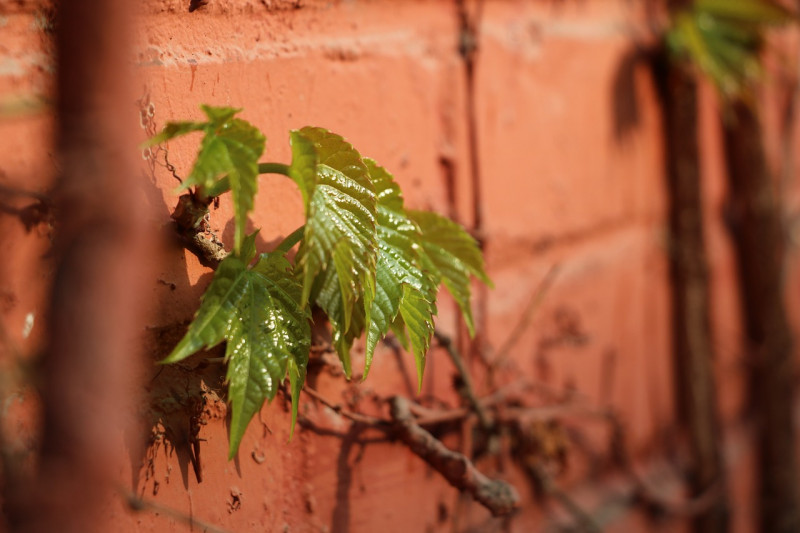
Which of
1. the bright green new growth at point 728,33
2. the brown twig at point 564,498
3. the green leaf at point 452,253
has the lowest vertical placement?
the brown twig at point 564,498

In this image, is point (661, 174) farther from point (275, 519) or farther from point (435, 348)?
point (275, 519)

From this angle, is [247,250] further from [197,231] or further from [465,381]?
[465,381]

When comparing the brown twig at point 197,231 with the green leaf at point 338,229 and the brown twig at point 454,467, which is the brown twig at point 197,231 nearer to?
the green leaf at point 338,229

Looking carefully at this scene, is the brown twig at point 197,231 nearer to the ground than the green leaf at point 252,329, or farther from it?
farther from it

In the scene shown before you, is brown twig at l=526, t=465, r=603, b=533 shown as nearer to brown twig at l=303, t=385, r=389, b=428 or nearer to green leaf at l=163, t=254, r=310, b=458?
brown twig at l=303, t=385, r=389, b=428

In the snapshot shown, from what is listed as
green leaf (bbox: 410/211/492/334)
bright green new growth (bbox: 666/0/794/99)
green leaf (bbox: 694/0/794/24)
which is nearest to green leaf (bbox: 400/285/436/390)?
green leaf (bbox: 410/211/492/334)

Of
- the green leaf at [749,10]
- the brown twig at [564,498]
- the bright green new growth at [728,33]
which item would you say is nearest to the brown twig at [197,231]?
the brown twig at [564,498]
